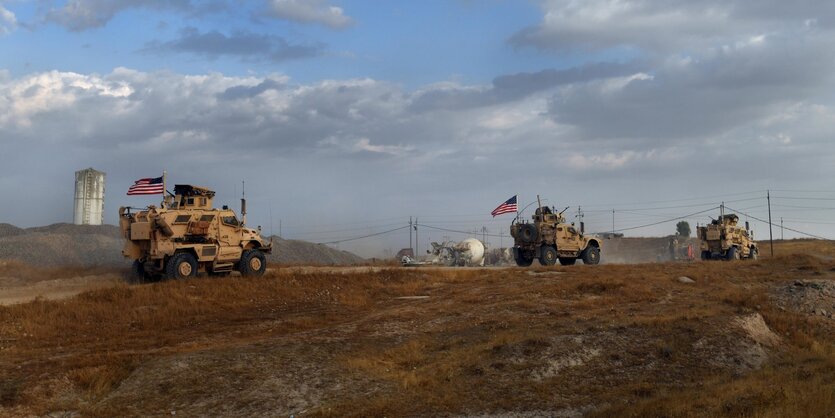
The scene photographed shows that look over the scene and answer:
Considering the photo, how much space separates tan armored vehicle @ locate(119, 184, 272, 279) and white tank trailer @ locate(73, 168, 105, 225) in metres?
21.0

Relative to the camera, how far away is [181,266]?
82.8 ft

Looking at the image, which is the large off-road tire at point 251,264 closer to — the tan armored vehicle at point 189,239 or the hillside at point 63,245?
the tan armored vehicle at point 189,239

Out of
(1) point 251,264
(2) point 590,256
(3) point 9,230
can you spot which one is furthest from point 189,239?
(3) point 9,230

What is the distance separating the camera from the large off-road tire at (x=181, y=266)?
24922 millimetres

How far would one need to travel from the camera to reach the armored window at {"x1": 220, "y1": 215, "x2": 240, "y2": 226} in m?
26.8

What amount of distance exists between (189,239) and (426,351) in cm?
1479

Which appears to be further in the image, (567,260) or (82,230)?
(82,230)

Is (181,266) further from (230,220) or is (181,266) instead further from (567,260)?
(567,260)

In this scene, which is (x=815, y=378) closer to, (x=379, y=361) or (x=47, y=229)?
(x=379, y=361)

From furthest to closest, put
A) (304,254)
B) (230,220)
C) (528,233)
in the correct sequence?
1. (304,254)
2. (528,233)
3. (230,220)

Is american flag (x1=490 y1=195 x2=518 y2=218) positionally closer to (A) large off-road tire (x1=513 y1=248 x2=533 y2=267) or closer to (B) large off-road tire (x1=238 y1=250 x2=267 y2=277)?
(A) large off-road tire (x1=513 y1=248 x2=533 y2=267)

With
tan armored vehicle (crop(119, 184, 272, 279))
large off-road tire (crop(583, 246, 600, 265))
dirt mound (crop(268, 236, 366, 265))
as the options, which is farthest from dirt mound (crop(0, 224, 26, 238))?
large off-road tire (crop(583, 246, 600, 265))

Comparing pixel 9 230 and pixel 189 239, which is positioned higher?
pixel 9 230

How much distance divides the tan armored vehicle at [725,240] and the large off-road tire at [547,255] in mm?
14752
